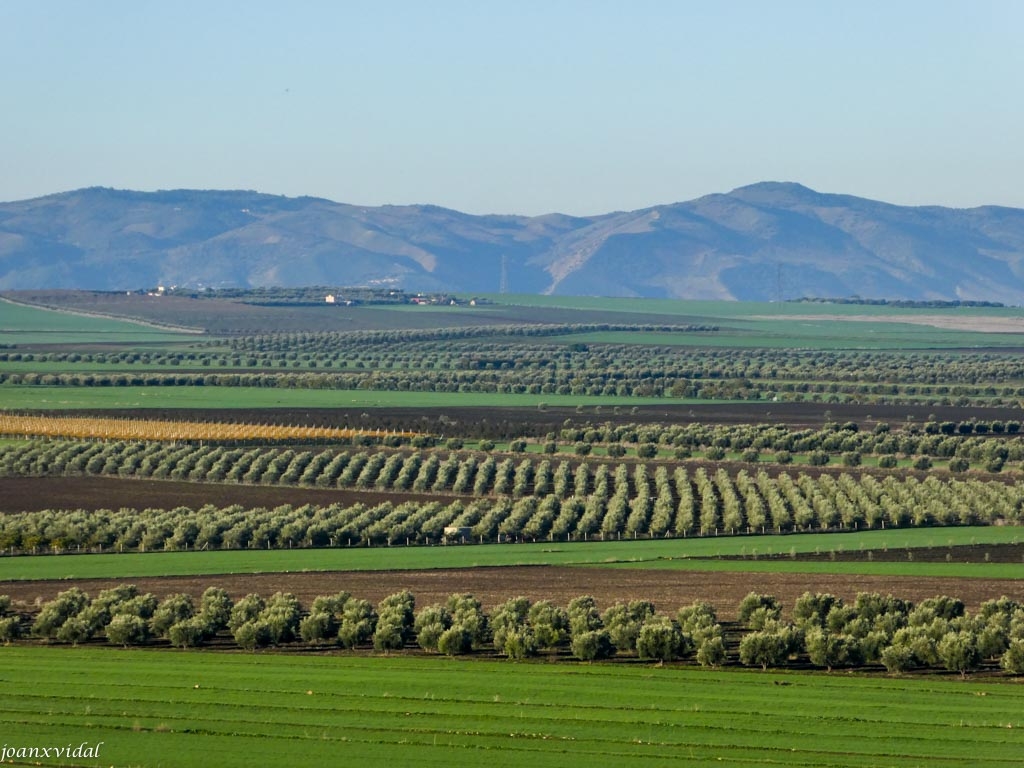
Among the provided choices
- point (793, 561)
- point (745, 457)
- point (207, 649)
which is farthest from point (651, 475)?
point (207, 649)

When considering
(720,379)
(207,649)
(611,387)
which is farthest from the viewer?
(720,379)

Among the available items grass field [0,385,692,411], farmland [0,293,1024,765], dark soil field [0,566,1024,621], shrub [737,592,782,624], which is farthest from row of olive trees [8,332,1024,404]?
shrub [737,592,782,624]

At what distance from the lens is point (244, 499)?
70562 mm

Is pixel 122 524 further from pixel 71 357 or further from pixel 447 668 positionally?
pixel 71 357

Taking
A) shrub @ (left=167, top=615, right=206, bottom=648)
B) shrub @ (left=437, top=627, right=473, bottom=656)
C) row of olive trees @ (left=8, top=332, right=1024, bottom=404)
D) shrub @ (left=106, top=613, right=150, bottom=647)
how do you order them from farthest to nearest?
1. row of olive trees @ (left=8, top=332, right=1024, bottom=404)
2. shrub @ (left=106, top=613, right=150, bottom=647)
3. shrub @ (left=167, top=615, right=206, bottom=648)
4. shrub @ (left=437, top=627, right=473, bottom=656)

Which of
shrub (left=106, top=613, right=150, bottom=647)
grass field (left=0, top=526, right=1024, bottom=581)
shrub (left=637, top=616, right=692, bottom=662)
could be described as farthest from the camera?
grass field (left=0, top=526, right=1024, bottom=581)

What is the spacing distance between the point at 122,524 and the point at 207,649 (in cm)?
2054

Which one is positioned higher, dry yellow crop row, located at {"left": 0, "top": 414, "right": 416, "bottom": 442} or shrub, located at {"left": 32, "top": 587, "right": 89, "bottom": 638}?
shrub, located at {"left": 32, "top": 587, "right": 89, "bottom": 638}

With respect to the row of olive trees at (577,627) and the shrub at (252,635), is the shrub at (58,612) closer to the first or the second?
the row of olive trees at (577,627)

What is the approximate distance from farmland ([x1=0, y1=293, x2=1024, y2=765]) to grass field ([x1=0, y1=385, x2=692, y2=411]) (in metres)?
0.69

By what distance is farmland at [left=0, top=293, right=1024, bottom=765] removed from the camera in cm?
3381

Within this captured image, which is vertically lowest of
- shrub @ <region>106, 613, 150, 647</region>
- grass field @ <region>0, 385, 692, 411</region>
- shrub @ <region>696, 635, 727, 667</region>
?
grass field @ <region>0, 385, 692, 411</region>

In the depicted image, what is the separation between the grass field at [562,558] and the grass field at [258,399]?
55234 millimetres

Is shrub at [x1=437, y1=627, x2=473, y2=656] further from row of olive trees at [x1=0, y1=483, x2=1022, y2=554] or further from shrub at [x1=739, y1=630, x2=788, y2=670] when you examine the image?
row of olive trees at [x1=0, y1=483, x2=1022, y2=554]
